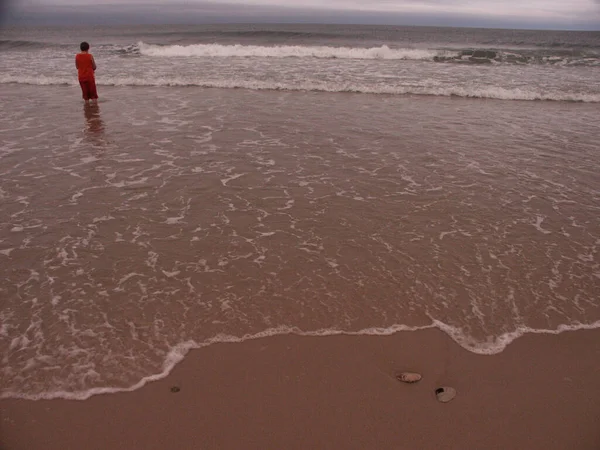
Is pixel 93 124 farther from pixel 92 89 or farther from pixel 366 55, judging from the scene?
pixel 366 55

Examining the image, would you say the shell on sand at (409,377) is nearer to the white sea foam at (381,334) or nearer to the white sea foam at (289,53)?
the white sea foam at (381,334)

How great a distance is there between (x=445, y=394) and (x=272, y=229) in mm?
2897

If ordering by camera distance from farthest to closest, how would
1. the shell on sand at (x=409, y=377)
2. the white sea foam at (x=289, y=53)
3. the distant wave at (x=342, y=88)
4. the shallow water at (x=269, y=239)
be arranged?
the white sea foam at (x=289, y=53) < the distant wave at (x=342, y=88) < the shallow water at (x=269, y=239) < the shell on sand at (x=409, y=377)

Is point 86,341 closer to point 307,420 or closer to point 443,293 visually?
point 307,420

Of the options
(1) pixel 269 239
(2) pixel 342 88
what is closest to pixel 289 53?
(2) pixel 342 88

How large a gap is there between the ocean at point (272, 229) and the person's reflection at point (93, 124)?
0.10 m

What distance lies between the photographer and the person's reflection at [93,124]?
8617 mm

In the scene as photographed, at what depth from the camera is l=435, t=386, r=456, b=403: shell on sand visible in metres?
3.10

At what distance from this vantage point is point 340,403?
3.04m

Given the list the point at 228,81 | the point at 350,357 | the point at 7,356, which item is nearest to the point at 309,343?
the point at 350,357

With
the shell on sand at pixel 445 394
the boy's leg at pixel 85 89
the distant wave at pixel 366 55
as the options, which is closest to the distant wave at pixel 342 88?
the boy's leg at pixel 85 89

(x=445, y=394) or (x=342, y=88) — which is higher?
(x=342, y=88)

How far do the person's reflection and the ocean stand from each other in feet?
0.32

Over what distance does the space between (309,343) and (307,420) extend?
76 centimetres
